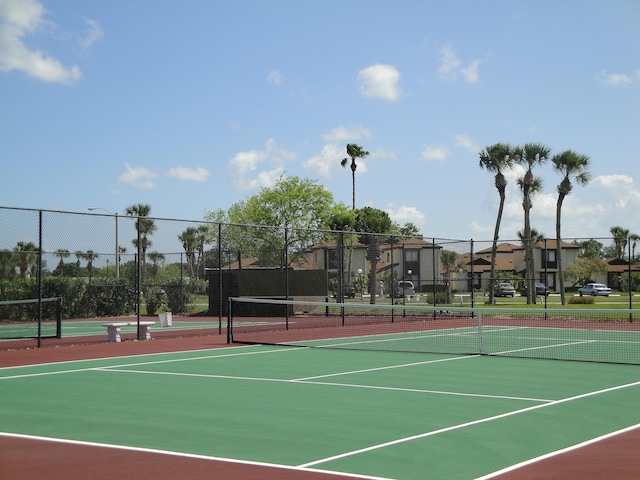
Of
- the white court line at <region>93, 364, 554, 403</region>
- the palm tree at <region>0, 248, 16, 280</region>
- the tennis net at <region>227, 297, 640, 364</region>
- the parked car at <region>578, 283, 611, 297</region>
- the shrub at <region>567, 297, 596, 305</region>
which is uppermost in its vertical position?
the palm tree at <region>0, 248, 16, 280</region>

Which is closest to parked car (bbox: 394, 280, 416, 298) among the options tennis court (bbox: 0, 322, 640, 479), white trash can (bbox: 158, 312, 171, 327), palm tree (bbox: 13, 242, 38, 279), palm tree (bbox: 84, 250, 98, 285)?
white trash can (bbox: 158, 312, 171, 327)

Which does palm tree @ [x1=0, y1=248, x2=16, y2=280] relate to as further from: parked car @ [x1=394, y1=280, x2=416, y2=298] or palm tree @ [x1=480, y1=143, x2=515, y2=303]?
palm tree @ [x1=480, y1=143, x2=515, y2=303]

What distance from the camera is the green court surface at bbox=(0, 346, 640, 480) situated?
794 cm

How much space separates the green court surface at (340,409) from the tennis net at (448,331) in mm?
2093

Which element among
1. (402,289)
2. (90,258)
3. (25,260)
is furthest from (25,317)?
(402,289)

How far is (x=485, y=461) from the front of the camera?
24.7 ft

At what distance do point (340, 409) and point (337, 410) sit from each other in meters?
0.09

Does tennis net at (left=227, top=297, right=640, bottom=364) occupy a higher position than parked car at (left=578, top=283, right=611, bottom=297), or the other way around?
parked car at (left=578, top=283, right=611, bottom=297)

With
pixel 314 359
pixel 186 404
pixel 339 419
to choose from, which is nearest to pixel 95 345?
pixel 314 359

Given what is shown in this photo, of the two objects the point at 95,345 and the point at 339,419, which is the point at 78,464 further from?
the point at 95,345

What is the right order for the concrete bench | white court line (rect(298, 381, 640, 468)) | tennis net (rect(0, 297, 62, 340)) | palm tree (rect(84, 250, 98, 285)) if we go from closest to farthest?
white court line (rect(298, 381, 640, 468))
the concrete bench
tennis net (rect(0, 297, 62, 340))
palm tree (rect(84, 250, 98, 285))

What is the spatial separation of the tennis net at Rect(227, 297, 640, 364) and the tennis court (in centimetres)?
204

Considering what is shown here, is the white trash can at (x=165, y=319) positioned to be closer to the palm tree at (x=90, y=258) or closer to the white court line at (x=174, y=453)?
the palm tree at (x=90, y=258)

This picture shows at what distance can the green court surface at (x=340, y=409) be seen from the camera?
794cm
